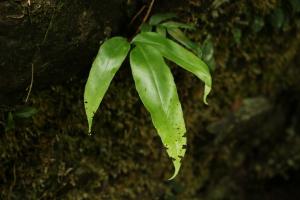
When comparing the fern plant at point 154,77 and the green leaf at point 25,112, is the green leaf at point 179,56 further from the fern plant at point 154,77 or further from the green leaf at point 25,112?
the green leaf at point 25,112

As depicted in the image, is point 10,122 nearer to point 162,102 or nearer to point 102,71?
point 102,71

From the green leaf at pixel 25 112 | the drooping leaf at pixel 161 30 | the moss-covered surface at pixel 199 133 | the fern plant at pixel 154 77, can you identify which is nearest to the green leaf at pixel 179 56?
the fern plant at pixel 154 77

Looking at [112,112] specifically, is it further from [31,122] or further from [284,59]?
[284,59]

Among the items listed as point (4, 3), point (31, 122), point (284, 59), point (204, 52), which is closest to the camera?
point (4, 3)

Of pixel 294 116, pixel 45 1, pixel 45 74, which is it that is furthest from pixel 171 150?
pixel 294 116

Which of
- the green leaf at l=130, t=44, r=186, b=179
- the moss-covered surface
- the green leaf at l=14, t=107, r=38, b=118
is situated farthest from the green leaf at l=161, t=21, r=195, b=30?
the green leaf at l=14, t=107, r=38, b=118

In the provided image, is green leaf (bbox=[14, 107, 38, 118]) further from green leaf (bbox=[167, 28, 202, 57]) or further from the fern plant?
green leaf (bbox=[167, 28, 202, 57])

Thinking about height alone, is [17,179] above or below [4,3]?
below
